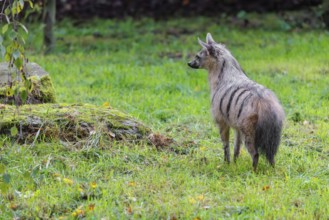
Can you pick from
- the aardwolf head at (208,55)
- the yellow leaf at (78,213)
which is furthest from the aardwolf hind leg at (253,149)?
the yellow leaf at (78,213)

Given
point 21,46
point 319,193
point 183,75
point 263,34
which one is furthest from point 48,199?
point 263,34

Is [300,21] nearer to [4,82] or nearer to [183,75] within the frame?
[183,75]

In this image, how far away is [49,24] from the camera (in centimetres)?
1388

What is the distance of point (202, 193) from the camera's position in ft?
20.6

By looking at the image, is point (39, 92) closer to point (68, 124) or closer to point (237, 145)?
point (68, 124)

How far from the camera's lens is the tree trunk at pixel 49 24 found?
1390cm

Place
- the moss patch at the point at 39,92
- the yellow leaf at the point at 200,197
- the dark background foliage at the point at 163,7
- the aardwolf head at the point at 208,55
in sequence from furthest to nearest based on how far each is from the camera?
the dark background foliage at the point at 163,7
the moss patch at the point at 39,92
the aardwolf head at the point at 208,55
the yellow leaf at the point at 200,197

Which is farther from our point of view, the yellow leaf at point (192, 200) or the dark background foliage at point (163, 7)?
the dark background foliage at point (163, 7)

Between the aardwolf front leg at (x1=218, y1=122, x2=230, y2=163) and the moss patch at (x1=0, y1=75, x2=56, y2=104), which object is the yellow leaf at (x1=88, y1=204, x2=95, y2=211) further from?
the moss patch at (x1=0, y1=75, x2=56, y2=104)

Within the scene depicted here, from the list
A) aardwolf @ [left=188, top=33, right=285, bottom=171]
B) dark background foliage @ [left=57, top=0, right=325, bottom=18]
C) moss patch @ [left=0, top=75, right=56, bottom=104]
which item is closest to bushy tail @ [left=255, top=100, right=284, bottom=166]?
aardwolf @ [left=188, top=33, right=285, bottom=171]

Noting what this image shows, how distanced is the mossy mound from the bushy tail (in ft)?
4.93

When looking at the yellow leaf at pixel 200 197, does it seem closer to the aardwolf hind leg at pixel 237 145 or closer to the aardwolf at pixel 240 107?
the aardwolf at pixel 240 107

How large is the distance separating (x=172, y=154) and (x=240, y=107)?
1042 mm

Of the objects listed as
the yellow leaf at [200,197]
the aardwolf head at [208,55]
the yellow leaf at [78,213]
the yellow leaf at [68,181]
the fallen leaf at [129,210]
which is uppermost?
the aardwolf head at [208,55]
